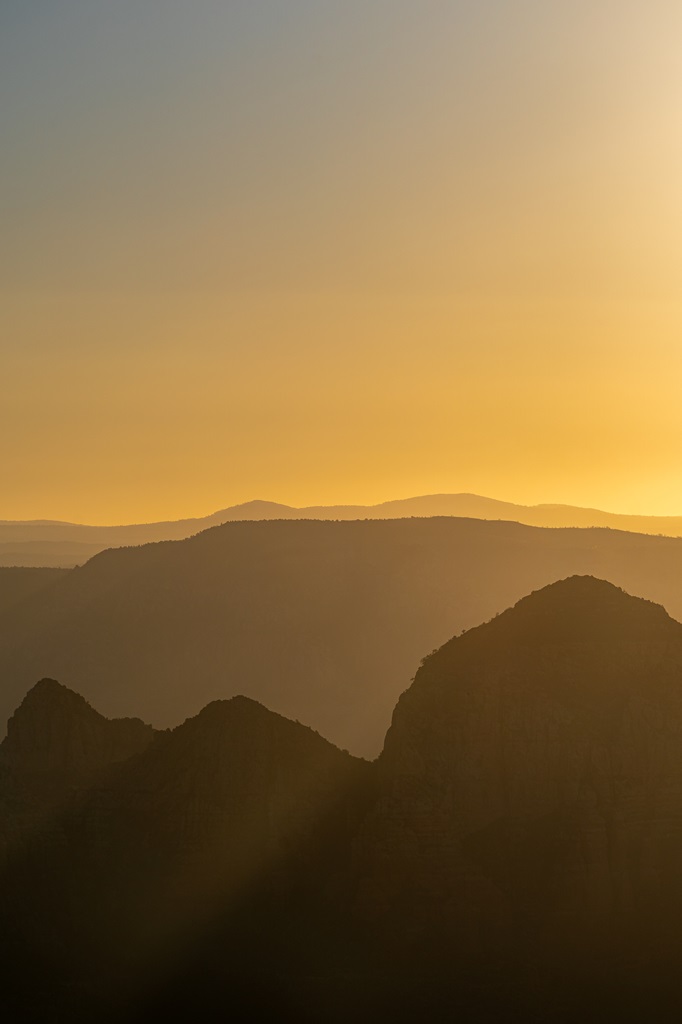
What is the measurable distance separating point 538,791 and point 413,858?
14.0 ft

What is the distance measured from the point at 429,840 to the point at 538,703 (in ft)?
17.6

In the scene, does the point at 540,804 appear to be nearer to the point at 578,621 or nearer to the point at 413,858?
the point at 413,858

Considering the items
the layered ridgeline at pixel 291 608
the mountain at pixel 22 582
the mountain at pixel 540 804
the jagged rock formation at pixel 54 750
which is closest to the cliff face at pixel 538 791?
the mountain at pixel 540 804

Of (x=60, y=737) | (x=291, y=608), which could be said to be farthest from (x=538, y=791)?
(x=291, y=608)

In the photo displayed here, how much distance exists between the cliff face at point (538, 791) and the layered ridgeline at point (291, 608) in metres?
74.6

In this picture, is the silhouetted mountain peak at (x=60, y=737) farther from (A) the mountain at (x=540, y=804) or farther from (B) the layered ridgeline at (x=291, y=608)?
(B) the layered ridgeline at (x=291, y=608)

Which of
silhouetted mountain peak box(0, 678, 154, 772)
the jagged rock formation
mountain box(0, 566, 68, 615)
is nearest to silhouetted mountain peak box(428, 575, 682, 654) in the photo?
silhouetted mountain peak box(0, 678, 154, 772)

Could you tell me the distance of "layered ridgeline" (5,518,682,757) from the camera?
136875 millimetres

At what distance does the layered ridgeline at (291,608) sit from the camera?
449ft

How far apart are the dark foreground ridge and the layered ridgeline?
241ft

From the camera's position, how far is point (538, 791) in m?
41.6

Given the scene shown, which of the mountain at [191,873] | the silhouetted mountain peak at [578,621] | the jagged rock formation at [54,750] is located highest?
the silhouetted mountain peak at [578,621]

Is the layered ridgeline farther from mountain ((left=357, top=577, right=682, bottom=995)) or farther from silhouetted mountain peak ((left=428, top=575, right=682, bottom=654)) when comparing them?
mountain ((left=357, top=577, right=682, bottom=995))

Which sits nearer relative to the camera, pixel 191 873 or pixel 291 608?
pixel 191 873
